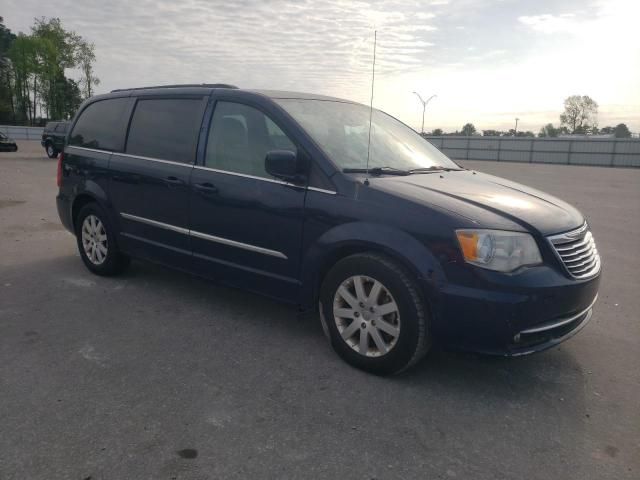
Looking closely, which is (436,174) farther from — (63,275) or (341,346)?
(63,275)

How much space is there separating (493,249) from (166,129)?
297 centimetres

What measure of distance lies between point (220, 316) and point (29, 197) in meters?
8.27

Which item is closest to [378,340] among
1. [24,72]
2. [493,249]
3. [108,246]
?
[493,249]

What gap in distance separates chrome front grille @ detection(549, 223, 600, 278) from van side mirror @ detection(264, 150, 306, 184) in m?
1.62

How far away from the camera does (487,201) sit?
325cm

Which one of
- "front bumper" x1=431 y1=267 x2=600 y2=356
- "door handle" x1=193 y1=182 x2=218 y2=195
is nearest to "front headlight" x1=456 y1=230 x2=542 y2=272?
"front bumper" x1=431 y1=267 x2=600 y2=356

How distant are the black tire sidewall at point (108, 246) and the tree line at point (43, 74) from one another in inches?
2732

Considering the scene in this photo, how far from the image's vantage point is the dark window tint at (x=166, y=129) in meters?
4.23

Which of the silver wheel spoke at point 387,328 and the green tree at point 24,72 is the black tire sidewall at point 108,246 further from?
the green tree at point 24,72

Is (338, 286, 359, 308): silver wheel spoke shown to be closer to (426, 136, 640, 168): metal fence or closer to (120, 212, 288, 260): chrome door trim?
(120, 212, 288, 260): chrome door trim

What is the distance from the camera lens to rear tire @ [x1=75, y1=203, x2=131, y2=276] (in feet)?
16.5

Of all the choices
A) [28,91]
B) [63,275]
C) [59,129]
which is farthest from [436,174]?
[28,91]

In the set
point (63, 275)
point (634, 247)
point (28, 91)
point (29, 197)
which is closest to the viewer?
point (63, 275)

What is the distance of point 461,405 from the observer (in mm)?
2963
